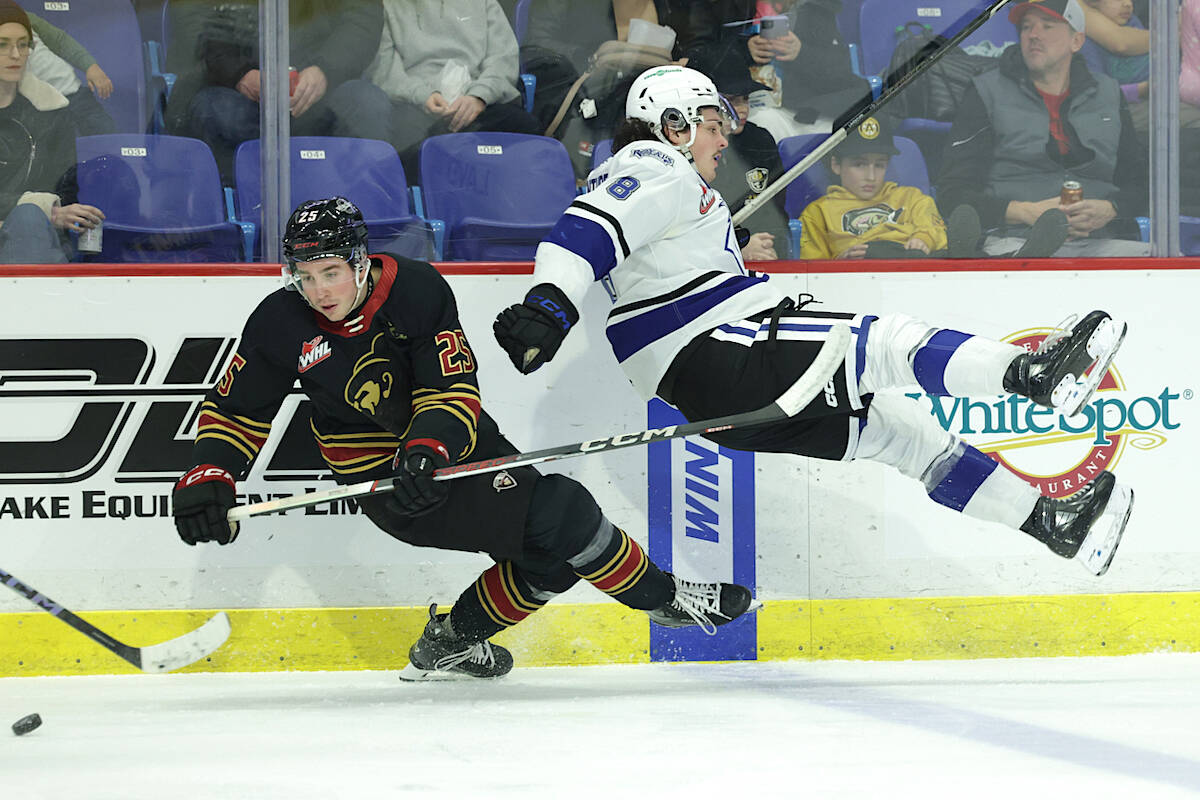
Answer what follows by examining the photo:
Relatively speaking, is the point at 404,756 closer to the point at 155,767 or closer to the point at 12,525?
the point at 155,767

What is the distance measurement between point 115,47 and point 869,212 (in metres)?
1.97

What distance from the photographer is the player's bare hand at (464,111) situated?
314 cm

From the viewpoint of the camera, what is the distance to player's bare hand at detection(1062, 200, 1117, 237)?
311 cm

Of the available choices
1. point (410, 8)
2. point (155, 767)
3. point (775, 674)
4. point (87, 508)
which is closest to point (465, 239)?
point (410, 8)

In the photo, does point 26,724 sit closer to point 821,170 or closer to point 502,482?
point 502,482

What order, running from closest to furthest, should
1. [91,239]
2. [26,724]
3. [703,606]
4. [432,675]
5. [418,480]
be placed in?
[26,724] < [418,480] < [703,606] < [432,675] < [91,239]

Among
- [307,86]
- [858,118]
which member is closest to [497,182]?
[307,86]

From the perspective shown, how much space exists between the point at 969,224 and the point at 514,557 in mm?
1475

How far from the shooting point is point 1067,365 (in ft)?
6.86

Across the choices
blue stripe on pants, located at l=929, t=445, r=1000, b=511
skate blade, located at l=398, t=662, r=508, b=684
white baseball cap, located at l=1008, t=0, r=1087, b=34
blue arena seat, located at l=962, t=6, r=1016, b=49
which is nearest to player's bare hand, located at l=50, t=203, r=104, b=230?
skate blade, located at l=398, t=662, r=508, b=684

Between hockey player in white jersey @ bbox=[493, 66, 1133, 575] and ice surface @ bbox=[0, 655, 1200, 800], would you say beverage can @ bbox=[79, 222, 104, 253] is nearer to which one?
ice surface @ bbox=[0, 655, 1200, 800]

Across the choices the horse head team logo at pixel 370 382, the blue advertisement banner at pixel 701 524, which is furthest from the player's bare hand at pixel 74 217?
the blue advertisement banner at pixel 701 524

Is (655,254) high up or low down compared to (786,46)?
down

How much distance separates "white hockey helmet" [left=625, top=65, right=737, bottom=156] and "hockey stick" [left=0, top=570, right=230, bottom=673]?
136 cm
